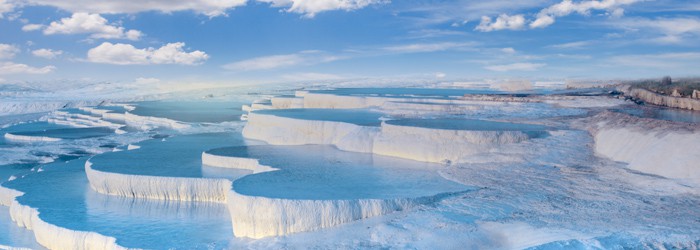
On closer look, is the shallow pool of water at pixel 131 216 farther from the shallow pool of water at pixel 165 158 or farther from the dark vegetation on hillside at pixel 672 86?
the dark vegetation on hillside at pixel 672 86

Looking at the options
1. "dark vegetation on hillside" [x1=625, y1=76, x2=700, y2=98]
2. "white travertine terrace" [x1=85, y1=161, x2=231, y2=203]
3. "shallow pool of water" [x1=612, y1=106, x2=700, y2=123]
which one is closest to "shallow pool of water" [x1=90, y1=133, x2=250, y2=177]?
"white travertine terrace" [x1=85, y1=161, x2=231, y2=203]

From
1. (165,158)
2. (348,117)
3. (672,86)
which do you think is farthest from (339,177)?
(672,86)

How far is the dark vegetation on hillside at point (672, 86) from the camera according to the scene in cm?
1698

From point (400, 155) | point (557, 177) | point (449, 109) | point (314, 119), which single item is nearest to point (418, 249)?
point (557, 177)

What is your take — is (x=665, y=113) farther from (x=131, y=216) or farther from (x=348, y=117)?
(x=131, y=216)

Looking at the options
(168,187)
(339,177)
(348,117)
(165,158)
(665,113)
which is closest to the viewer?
(339,177)

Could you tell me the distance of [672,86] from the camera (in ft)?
61.7

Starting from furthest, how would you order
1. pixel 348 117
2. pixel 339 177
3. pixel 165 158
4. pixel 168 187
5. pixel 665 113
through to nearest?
pixel 348 117
pixel 665 113
pixel 165 158
pixel 168 187
pixel 339 177

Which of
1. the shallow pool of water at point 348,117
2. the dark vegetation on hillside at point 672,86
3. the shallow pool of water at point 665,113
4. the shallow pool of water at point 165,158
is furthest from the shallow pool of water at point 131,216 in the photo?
the dark vegetation on hillside at point 672,86

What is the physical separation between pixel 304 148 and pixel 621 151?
7020mm

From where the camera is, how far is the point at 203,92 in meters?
56.3

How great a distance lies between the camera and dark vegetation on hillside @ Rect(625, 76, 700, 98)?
669 inches

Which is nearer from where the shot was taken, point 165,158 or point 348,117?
point 165,158

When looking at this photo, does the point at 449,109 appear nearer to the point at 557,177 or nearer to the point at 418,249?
the point at 557,177
